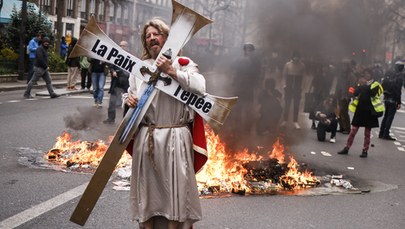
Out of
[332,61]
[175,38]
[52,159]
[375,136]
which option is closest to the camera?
[175,38]

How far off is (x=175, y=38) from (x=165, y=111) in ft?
1.51

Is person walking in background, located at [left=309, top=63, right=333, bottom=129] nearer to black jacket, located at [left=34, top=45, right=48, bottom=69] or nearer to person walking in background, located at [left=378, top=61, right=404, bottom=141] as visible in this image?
person walking in background, located at [left=378, top=61, right=404, bottom=141]

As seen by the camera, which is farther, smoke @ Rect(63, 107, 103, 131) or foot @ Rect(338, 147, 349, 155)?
smoke @ Rect(63, 107, 103, 131)

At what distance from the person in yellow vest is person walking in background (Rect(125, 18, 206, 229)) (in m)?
7.06

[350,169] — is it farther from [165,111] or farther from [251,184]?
[165,111]

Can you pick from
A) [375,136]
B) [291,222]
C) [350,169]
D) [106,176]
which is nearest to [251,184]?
[291,222]

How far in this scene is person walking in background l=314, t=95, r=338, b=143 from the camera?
12.1 meters

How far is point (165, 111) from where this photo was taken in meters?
3.90

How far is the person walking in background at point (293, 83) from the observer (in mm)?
12000

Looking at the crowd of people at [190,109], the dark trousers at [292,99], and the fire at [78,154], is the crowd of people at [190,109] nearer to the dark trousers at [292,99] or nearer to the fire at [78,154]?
the dark trousers at [292,99]

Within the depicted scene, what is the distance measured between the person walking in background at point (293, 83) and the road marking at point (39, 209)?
20.8ft

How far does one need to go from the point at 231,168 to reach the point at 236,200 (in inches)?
38.2

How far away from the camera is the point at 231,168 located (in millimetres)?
7395

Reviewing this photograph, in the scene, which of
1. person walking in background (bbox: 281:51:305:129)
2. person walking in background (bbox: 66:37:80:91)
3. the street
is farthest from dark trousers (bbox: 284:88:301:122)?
person walking in background (bbox: 66:37:80:91)
